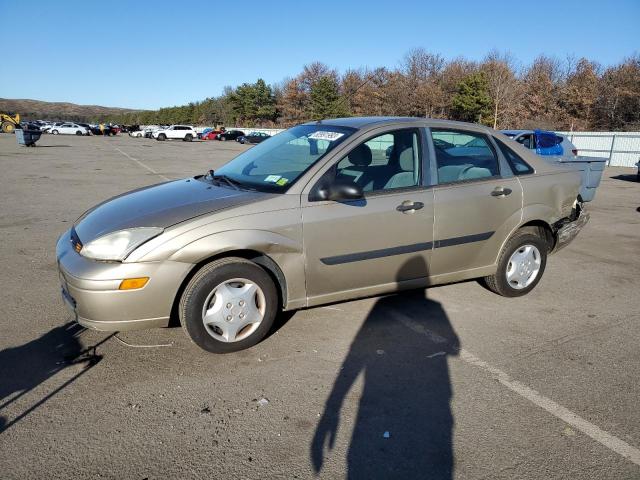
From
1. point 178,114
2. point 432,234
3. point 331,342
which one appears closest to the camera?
point 331,342

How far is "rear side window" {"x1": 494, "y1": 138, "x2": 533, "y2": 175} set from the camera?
14.5 feet

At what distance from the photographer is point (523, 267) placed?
457 cm

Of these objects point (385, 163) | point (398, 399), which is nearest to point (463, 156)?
point (385, 163)

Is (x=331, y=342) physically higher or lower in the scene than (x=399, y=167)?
lower

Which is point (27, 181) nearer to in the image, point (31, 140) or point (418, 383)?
point (418, 383)

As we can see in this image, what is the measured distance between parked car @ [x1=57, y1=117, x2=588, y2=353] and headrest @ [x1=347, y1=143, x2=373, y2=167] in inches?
0.5

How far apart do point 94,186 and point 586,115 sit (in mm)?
51641

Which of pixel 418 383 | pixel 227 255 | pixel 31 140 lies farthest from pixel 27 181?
pixel 31 140

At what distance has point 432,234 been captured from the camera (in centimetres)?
392

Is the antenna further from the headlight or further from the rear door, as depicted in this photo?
the headlight

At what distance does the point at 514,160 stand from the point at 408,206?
142 cm

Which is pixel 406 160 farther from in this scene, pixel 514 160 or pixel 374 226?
pixel 514 160

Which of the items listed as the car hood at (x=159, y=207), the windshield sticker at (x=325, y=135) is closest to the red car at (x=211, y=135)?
the car hood at (x=159, y=207)

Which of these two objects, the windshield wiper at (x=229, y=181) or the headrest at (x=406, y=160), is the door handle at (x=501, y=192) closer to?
the headrest at (x=406, y=160)
